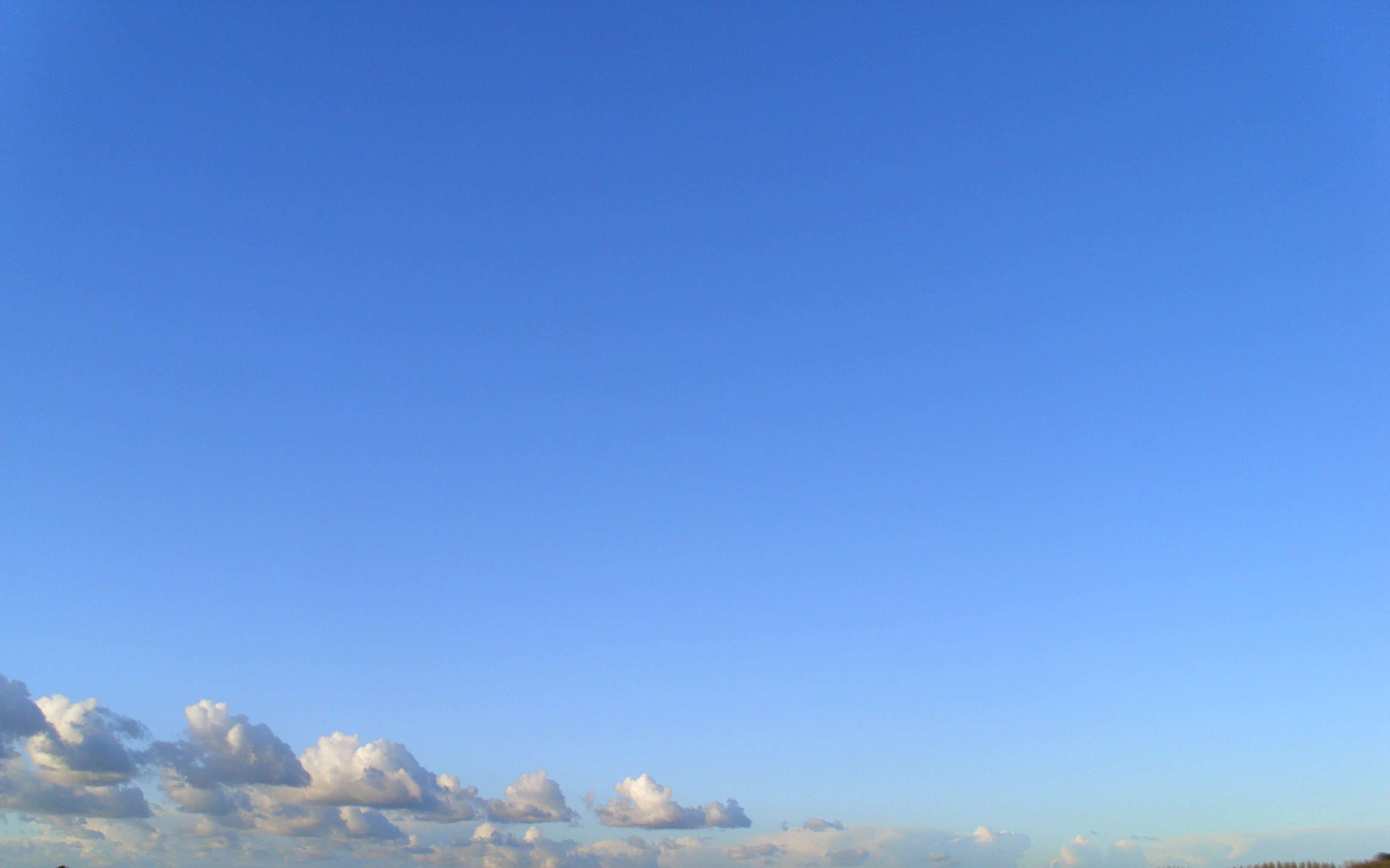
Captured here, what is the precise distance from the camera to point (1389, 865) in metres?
81.7

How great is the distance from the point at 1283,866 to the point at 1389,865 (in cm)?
899

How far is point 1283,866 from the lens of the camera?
285 ft
